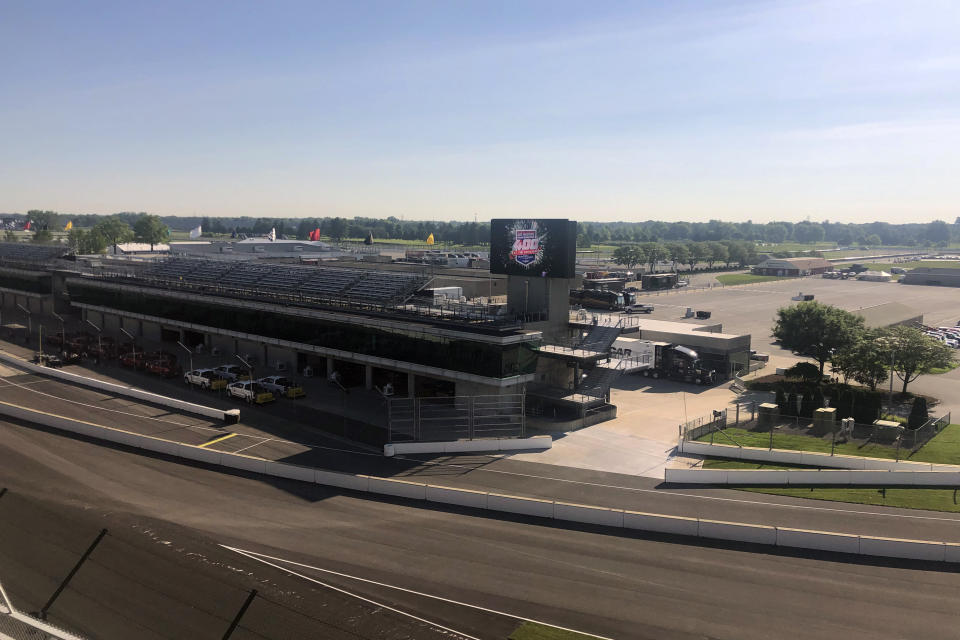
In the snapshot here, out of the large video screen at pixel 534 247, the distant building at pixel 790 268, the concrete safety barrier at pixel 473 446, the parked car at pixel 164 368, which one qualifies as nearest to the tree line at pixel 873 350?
the large video screen at pixel 534 247

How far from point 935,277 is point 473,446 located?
15325 cm

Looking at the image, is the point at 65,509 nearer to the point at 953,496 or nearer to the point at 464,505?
the point at 464,505

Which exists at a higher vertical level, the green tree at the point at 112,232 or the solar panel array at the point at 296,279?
the green tree at the point at 112,232

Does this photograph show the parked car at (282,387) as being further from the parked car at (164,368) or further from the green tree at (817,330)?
the green tree at (817,330)

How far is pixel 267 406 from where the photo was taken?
46844 millimetres

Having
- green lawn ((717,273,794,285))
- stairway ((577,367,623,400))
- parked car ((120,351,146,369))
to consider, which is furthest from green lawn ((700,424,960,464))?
green lawn ((717,273,794,285))

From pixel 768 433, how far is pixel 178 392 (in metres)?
41.7

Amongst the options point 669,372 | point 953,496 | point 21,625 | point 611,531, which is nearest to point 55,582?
point 21,625

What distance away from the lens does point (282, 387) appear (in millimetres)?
49312

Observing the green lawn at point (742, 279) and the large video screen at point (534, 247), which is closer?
the large video screen at point (534, 247)

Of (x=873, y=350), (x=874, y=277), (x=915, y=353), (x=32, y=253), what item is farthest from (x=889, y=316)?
(x=32, y=253)

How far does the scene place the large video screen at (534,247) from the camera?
156ft

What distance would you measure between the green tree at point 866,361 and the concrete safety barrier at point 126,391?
43.5m

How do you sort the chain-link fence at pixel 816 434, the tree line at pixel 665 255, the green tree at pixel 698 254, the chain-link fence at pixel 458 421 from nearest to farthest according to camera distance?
the chain-link fence at pixel 816 434, the chain-link fence at pixel 458 421, the tree line at pixel 665 255, the green tree at pixel 698 254
